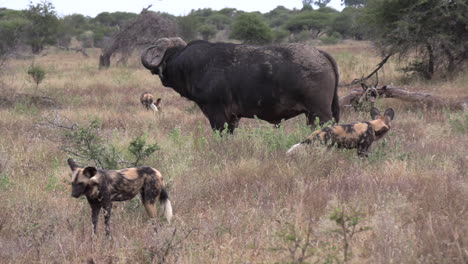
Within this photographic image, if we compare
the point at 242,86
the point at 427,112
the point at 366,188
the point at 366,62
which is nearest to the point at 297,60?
the point at 242,86

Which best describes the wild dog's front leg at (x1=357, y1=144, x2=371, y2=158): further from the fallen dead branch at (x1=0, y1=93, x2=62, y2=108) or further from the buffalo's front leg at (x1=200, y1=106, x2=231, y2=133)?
the fallen dead branch at (x1=0, y1=93, x2=62, y2=108)

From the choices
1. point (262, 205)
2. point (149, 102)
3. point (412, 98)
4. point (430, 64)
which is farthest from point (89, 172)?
point (430, 64)

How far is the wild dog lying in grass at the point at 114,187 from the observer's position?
14.3ft

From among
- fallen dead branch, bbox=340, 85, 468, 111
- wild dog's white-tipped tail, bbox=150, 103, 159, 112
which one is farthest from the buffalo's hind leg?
wild dog's white-tipped tail, bbox=150, 103, 159, 112

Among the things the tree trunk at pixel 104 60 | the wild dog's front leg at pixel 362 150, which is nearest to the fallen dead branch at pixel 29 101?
the wild dog's front leg at pixel 362 150

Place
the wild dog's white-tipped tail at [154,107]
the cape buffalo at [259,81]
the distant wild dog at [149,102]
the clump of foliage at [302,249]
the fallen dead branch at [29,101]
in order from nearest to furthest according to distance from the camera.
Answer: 1. the clump of foliage at [302,249]
2. the cape buffalo at [259,81]
3. the wild dog's white-tipped tail at [154,107]
4. the distant wild dog at [149,102]
5. the fallen dead branch at [29,101]

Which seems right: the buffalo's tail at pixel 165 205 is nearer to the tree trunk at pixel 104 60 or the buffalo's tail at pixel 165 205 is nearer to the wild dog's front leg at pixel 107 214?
the wild dog's front leg at pixel 107 214

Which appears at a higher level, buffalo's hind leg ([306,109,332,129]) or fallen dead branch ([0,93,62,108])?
buffalo's hind leg ([306,109,332,129])

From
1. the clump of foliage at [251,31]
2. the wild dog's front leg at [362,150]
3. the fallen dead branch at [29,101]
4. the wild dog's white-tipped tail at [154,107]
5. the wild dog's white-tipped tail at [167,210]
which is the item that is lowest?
the fallen dead branch at [29,101]

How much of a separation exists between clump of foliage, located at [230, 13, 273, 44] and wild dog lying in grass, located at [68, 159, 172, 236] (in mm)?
33022

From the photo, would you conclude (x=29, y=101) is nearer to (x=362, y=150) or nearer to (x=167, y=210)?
(x=362, y=150)

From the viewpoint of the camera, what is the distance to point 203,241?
14.5 feet

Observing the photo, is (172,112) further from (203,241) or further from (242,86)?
(203,241)

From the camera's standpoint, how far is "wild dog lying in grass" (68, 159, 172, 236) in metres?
4.36
